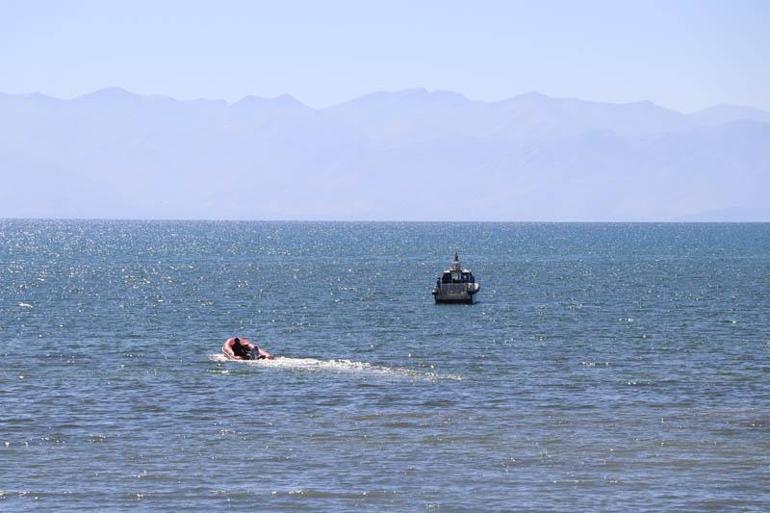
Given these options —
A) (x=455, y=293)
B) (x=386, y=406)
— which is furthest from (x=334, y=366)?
(x=455, y=293)

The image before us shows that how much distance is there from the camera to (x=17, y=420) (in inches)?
2035

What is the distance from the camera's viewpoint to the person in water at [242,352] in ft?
232

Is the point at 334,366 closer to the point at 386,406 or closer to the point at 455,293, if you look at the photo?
the point at 386,406

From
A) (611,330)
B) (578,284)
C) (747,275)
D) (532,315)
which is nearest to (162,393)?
(611,330)

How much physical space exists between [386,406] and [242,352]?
17.3 metres

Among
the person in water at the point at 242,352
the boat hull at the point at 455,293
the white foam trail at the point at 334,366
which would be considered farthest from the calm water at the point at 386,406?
the boat hull at the point at 455,293

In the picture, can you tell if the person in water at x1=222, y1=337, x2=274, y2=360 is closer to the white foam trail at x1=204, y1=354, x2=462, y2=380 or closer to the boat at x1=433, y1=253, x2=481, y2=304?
the white foam trail at x1=204, y1=354, x2=462, y2=380

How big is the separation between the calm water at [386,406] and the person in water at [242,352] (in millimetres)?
1526

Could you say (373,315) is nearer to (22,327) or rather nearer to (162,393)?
(22,327)

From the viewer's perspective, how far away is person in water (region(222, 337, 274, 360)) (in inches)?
2785

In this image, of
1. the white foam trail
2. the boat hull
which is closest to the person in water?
the white foam trail

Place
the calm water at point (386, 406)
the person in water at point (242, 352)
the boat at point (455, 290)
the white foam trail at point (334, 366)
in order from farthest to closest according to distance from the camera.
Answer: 1. the boat at point (455, 290)
2. the person in water at point (242, 352)
3. the white foam trail at point (334, 366)
4. the calm water at point (386, 406)

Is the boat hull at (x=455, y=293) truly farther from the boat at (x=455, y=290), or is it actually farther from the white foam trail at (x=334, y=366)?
the white foam trail at (x=334, y=366)

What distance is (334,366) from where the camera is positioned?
68375mm
